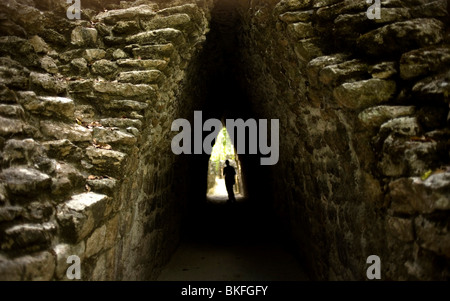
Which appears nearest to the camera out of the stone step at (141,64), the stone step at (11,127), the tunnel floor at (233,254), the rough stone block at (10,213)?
the rough stone block at (10,213)

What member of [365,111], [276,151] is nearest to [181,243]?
[276,151]

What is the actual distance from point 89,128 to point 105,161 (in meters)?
→ 0.43

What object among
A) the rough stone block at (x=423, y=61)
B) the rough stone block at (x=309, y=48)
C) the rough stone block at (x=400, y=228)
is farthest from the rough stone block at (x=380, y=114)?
the rough stone block at (x=309, y=48)

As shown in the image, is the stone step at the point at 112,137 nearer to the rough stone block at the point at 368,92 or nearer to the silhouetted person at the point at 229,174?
the rough stone block at the point at 368,92

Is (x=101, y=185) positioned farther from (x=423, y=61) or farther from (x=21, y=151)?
(x=423, y=61)

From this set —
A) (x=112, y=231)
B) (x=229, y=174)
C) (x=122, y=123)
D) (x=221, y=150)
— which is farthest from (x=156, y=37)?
(x=221, y=150)

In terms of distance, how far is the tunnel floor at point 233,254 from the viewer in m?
3.87

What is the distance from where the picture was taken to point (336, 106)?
241 cm

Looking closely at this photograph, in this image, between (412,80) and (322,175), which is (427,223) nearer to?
(412,80)

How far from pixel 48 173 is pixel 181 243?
3.61 m

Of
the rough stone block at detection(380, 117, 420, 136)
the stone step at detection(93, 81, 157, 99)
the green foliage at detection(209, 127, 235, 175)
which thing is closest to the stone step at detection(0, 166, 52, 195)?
the stone step at detection(93, 81, 157, 99)

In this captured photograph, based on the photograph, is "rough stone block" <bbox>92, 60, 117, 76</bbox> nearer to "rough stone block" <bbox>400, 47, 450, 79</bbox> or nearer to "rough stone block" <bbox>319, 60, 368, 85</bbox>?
"rough stone block" <bbox>319, 60, 368, 85</bbox>

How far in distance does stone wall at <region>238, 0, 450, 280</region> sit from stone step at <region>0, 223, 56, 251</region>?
2.35 m

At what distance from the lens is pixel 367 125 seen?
81.4 inches
